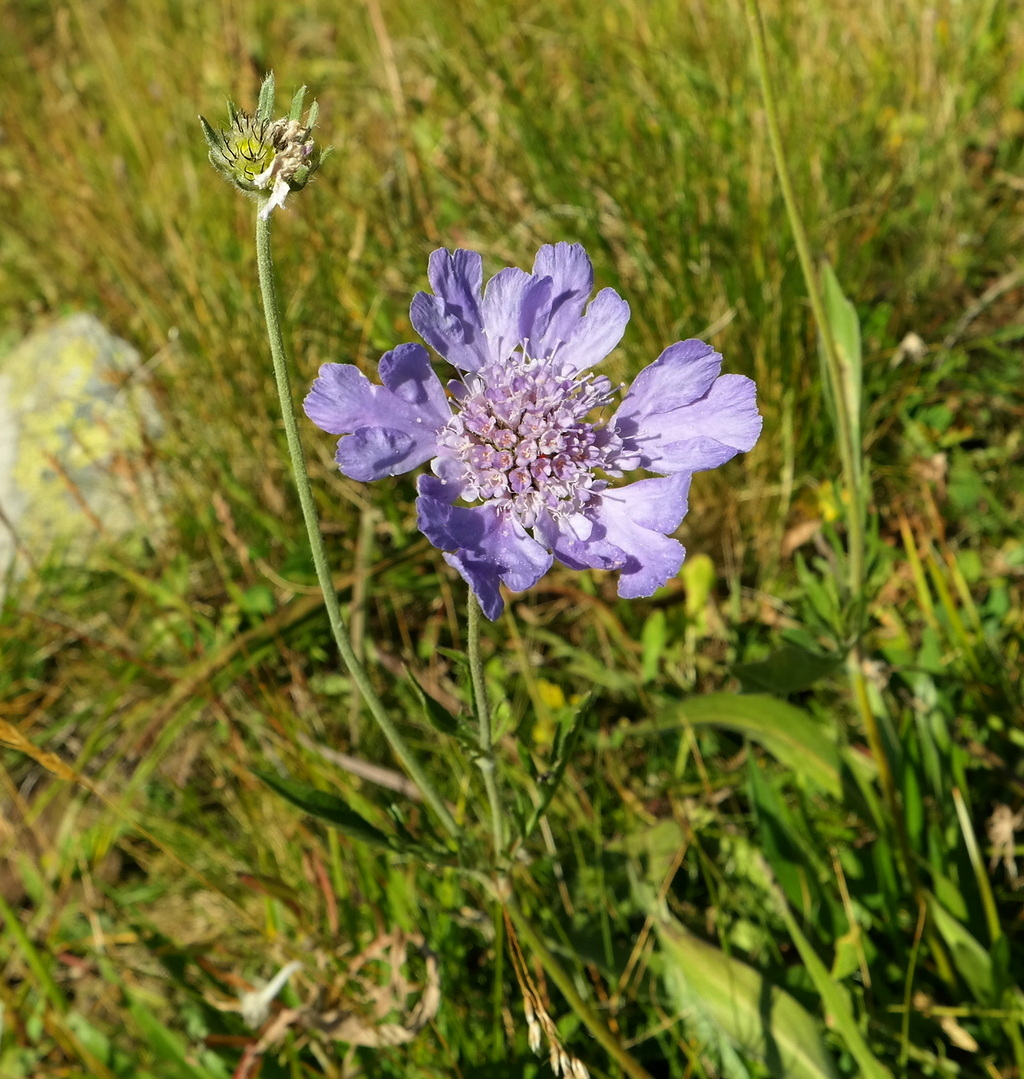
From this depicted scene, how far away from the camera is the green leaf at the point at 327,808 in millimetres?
1114

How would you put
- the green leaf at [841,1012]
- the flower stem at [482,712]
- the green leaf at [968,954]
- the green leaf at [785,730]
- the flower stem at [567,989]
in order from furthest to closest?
the green leaf at [785,730] < the green leaf at [968,954] < the green leaf at [841,1012] < the flower stem at [567,989] < the flower stem at [482,712]

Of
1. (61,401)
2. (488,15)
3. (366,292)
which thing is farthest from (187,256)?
(488,15)

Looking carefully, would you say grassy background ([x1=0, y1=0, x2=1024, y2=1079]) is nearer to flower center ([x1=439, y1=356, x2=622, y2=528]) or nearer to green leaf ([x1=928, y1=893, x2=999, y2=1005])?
green leaf ([x1=928, y1=893, x2=999, y2=1005])

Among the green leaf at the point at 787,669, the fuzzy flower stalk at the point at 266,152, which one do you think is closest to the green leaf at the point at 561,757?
the green leaf at the point at 787,669

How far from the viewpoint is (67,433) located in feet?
10.1

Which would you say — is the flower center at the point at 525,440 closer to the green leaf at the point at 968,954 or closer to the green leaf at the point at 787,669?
the green leaf at the point at 787,669

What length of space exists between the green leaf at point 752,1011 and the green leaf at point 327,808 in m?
0.61

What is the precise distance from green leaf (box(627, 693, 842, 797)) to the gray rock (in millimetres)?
1733

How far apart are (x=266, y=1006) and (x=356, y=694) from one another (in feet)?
2.23

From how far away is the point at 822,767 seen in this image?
1.61 metres

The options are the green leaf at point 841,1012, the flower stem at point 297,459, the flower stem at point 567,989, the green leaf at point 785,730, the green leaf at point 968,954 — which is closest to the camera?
the flower stem at point 297,459

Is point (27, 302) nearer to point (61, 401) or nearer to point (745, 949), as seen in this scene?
point (61, 401)

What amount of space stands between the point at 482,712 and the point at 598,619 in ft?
3.34

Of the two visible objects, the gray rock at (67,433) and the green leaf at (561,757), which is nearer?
the green leaf at (561,757)
